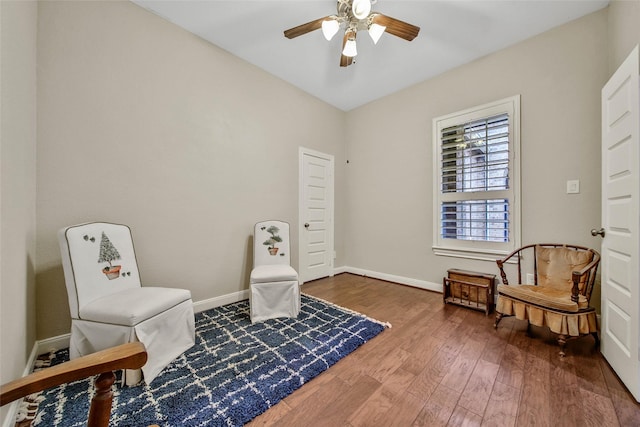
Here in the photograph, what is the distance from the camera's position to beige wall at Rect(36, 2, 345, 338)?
1779 mm

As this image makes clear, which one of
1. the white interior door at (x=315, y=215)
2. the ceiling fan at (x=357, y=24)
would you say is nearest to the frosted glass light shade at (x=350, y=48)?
the ceiling fan at (x=357, y=24)

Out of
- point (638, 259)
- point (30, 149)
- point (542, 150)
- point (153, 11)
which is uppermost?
point (153, 11)

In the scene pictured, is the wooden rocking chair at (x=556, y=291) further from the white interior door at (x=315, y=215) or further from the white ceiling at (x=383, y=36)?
the white interior door at (x=315, y=215)

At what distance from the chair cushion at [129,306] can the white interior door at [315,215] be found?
6.43ft

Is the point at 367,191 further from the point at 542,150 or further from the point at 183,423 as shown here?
the point at 183,423

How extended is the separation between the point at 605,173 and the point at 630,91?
0.58 m

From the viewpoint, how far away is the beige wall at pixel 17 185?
1069 mm

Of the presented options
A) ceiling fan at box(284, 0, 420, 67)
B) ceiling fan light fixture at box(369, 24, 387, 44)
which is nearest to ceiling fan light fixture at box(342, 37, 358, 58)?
ceiling fan at box(284, 0, 420, 67)

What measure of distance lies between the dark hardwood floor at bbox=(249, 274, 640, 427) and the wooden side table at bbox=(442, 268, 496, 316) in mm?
314

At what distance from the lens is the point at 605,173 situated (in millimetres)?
1771

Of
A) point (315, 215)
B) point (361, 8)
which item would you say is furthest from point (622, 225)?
point (315, 215)

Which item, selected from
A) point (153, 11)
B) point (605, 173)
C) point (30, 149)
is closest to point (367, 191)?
point (605, 173)

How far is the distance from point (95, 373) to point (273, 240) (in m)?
2.12

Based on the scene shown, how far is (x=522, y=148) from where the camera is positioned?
8.21 ft
